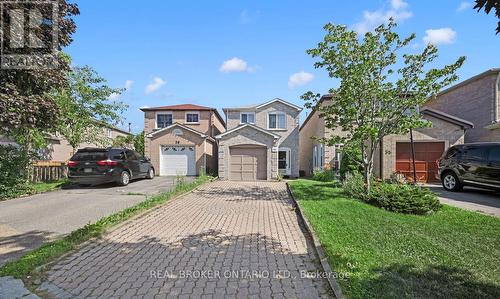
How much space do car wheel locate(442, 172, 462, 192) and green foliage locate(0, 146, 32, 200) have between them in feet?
55.7

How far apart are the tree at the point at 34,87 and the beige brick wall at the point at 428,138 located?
16048 mm

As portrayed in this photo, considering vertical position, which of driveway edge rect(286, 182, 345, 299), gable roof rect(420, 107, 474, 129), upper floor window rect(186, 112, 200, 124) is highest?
upper floor window rect(186, 112, 200, 124)

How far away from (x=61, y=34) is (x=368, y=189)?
30.2ft

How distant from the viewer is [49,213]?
8578 millimetres

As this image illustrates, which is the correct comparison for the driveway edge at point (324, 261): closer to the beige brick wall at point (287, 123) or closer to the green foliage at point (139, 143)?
the beige brick wall at point (287, 123)

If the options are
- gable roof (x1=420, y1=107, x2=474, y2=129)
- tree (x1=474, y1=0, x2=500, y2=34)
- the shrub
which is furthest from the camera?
gable roof (x1=420, y1=107, x2=474, y2=129)

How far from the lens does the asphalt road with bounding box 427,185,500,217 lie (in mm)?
8812

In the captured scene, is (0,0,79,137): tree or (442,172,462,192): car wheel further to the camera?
(442,172,462,192): car wheel

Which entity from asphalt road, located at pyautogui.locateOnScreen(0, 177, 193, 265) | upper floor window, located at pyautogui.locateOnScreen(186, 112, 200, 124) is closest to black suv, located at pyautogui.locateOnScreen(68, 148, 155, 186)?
asphalt road, located at pyautogui.locateOnScreen(0, 177, 193, 265)

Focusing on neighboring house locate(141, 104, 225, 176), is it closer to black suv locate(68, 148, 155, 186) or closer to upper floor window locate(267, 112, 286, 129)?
upper floor window locate(267, 112, 286, 129)

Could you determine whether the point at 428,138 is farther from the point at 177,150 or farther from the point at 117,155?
the point at 117,155

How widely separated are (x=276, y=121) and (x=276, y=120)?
3.0 inches

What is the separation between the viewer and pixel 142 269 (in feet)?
14.7

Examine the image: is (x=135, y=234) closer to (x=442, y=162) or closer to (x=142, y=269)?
(x=142, y=269)
